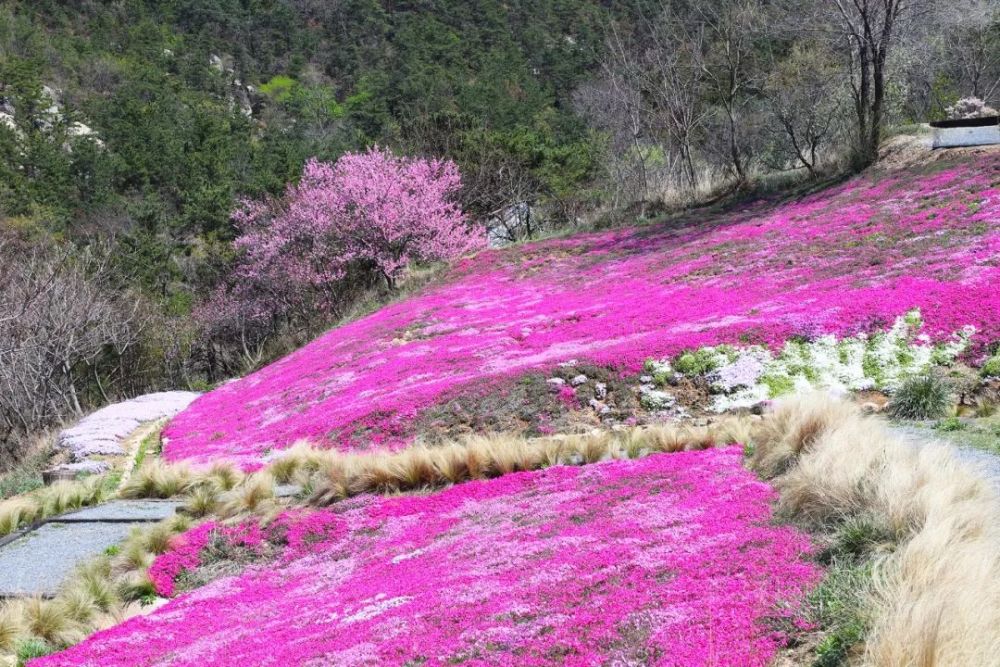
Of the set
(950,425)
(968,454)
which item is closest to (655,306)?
(950,425)

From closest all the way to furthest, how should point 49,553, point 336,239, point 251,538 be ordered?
point 251,538, point 49,553, point 336,239

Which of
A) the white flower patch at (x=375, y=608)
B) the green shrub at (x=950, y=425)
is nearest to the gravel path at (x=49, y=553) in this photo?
the white flower patch at (x=375, y=608)

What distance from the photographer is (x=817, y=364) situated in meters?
11.8

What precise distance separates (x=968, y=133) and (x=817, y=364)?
14.8m

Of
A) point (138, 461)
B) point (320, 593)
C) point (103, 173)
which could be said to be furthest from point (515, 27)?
point (320, 593)

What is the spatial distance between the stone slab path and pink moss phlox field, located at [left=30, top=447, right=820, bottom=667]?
187 cm

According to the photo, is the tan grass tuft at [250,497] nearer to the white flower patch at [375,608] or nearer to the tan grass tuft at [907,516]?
the white flower patch at [375,608]

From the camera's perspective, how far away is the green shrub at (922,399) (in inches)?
376

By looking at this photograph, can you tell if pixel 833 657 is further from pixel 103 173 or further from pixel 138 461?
pixel 103 173

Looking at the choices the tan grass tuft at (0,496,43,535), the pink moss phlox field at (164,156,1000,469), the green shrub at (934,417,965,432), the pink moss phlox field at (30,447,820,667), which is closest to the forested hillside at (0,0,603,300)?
the pink moss phlox field at (164,156,1000,469)

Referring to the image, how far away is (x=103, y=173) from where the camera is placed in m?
53.6

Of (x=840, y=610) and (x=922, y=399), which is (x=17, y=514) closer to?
(x=840, y=610)

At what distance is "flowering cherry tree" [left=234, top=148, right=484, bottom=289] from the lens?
3300 cm

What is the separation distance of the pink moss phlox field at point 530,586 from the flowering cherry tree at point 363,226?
81.9 ft
